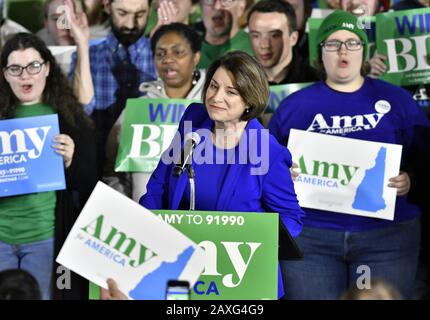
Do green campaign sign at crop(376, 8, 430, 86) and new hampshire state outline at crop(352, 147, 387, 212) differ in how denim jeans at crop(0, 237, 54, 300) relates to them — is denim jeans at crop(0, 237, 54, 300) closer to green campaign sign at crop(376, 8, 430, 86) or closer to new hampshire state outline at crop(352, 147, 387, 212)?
new hampshire state outline at crop(352, 147, 387, 212)

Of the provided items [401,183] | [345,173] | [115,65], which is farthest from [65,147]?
[401,183]

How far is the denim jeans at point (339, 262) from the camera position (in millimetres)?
5707

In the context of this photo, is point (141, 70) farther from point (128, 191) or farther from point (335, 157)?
point (335, 157)

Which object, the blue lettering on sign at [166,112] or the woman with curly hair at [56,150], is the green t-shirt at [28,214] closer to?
the woman with curly hair at [56,150]

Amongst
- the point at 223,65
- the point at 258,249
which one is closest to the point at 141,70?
the point at 223,65

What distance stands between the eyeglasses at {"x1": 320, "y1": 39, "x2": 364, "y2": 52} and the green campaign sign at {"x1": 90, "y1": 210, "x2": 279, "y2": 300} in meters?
1.90

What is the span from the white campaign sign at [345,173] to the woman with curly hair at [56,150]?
1.34 metres

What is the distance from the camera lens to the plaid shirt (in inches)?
234

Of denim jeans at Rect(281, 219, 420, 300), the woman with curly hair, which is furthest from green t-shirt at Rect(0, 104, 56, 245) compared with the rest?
denim jeans at Rect(281, 219, 420, 300)

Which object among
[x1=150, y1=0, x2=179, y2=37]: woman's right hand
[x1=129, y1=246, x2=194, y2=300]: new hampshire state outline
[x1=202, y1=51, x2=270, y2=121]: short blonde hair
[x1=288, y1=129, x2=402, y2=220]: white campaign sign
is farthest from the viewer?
[x1=150, y1=0, x2=179, y2=37]: woman's right hand

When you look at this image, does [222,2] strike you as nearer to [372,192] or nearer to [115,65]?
[115,65]

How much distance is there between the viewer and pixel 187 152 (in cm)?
405

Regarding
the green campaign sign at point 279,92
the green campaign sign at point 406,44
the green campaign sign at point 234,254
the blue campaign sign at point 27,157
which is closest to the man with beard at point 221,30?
the green campaign sign at point 279,92
